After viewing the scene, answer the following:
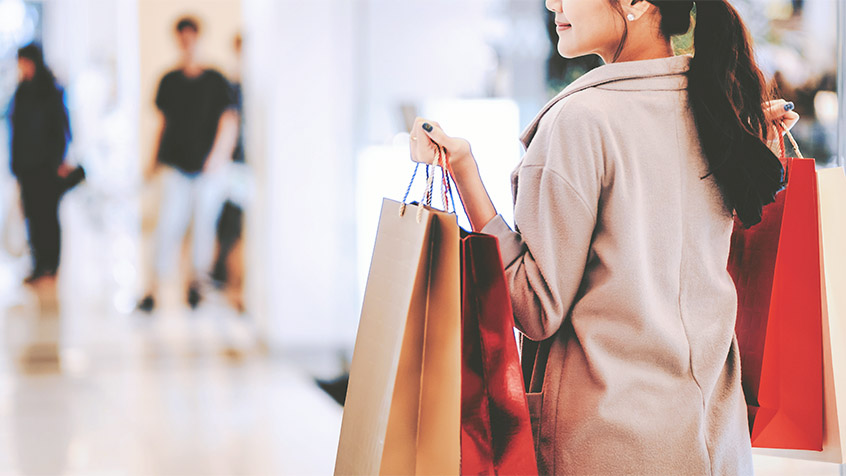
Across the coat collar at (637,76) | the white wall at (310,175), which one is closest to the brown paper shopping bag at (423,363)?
the coat collar at (637,76)

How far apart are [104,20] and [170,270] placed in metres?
1.63

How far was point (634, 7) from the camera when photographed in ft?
3.78

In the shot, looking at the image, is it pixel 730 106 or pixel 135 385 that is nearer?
pixel 730 106

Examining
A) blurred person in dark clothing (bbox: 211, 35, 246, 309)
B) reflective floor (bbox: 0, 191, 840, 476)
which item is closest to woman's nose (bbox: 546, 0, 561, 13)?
reflective floor (bbox: 0, 191, 840, 476)

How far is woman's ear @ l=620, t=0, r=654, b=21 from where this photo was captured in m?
1.15

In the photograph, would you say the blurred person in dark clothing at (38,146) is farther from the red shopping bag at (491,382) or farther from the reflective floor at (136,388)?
the red shopping bag at (491,382)

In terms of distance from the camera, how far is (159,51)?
535cm

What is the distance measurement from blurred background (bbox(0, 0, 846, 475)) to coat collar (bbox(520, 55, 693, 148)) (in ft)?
7.05

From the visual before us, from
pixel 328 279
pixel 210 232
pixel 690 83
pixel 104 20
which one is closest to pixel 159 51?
pixel 104 20

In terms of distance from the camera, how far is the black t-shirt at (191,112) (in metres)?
5.37

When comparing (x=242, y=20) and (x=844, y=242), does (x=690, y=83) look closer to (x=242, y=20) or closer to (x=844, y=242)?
(x=844, y=242)

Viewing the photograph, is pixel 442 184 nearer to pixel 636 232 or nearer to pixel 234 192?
pixel 636 232

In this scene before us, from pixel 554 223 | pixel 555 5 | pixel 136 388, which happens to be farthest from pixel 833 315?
pixel 136 388

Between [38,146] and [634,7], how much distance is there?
183 inches
